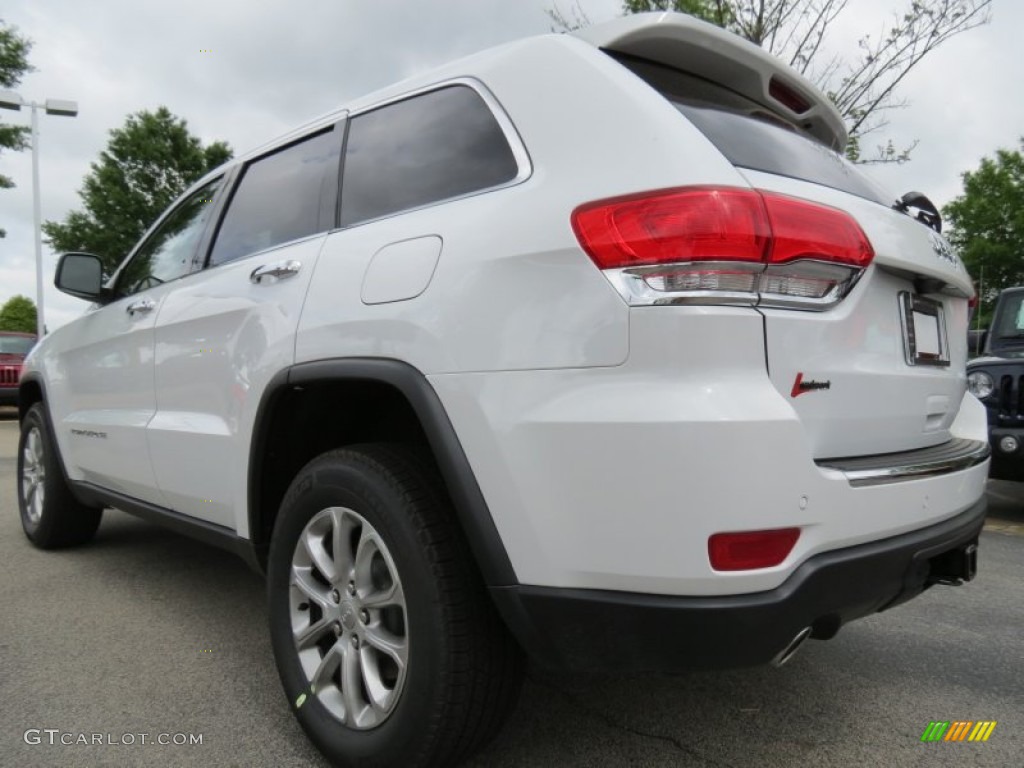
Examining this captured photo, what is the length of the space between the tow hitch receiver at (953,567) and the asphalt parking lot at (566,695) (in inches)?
20.6

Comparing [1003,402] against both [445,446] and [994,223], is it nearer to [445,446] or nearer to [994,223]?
[445,446]

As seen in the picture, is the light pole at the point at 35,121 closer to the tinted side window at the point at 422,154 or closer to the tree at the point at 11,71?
the tree at the point at 11,71

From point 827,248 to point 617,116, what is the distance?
0.53 meters

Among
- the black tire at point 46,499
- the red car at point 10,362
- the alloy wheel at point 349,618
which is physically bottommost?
the red car at point 10,362

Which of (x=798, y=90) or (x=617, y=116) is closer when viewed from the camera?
(x=617, y=116)

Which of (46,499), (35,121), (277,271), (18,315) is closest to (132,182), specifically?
(35,121)

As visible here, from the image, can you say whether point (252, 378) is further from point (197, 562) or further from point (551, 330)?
point (197, 562)

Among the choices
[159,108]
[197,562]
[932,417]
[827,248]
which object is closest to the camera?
[827,248]

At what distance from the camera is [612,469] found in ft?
4.68

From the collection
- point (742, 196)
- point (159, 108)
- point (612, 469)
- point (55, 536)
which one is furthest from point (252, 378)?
point (159, 108)

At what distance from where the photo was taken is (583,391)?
147 cm

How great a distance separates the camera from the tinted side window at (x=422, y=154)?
190 centimetres

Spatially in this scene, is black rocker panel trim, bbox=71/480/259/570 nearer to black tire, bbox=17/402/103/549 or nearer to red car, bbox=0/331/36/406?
black tire, bbox=17/402/103/549

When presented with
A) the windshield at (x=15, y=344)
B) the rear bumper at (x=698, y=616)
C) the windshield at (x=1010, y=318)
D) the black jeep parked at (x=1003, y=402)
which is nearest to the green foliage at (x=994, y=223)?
the windshield at (x=1010, y=318)
